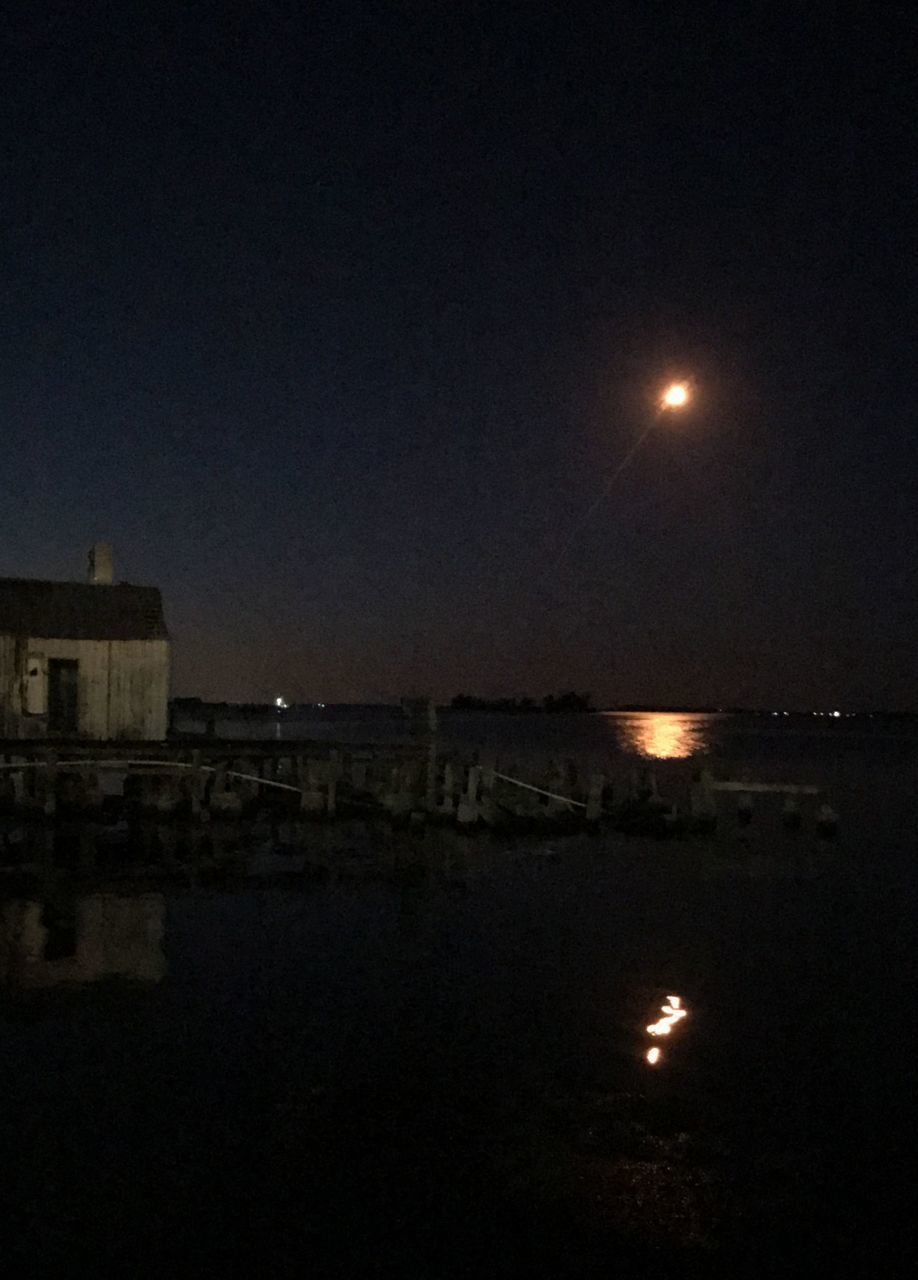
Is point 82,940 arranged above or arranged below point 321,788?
below

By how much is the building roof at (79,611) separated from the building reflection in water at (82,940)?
33.6 feet

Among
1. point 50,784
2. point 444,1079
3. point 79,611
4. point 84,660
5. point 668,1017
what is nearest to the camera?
point 444,1079

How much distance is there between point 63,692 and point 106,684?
2.40 meters

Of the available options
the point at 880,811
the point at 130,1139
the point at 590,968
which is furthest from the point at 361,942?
the point at 880,811

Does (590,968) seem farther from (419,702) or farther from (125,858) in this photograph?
(419,702)

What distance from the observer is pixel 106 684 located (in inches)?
1128

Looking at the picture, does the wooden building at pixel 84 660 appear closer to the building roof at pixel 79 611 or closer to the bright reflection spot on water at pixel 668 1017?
the building roof at pixel 79 611

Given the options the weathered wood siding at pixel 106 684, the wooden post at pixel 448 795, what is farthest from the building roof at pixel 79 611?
the wooden post at pixel 448 795

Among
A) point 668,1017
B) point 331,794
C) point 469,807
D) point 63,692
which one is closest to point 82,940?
point 668,1017

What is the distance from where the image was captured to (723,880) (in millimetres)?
25281

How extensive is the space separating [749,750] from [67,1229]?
354 ft

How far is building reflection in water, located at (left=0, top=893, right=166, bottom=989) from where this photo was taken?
581 inches

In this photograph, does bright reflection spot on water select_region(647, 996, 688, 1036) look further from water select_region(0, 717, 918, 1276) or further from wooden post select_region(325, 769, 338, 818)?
wooden post select_region(325, 769, 338, 818)

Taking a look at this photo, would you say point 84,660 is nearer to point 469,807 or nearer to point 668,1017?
point 469,807
